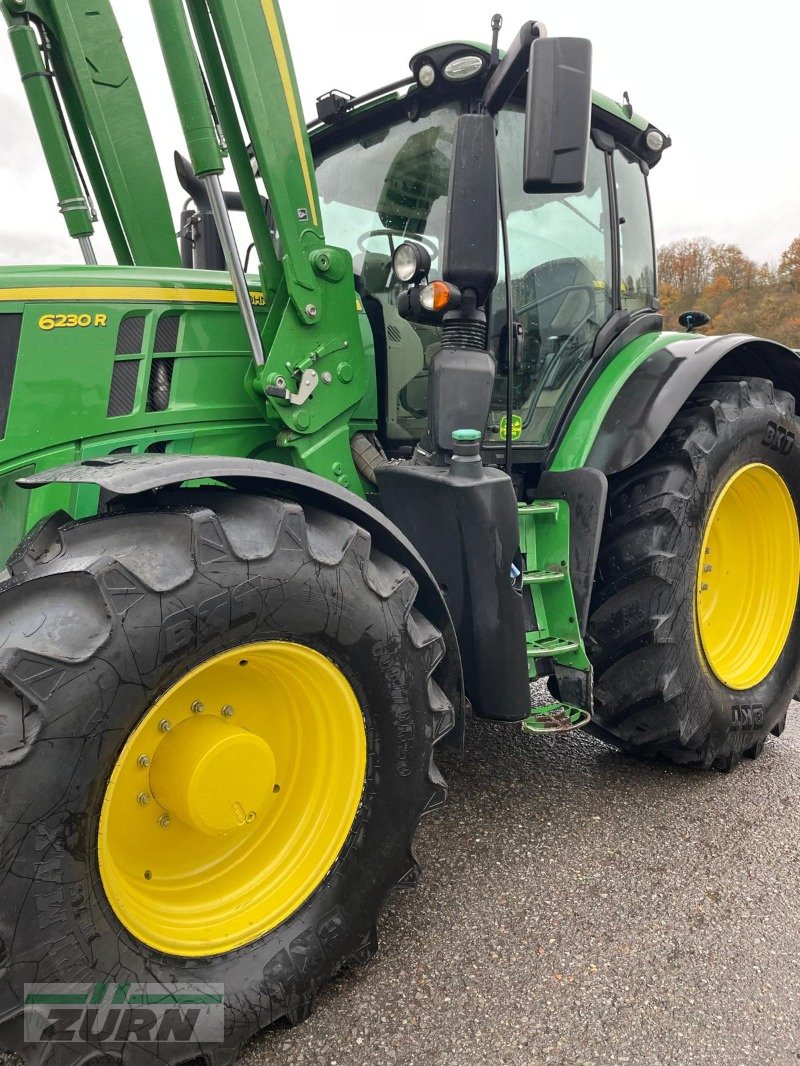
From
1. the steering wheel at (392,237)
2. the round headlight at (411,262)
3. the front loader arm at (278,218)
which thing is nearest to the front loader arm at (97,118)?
the front loader arm at (278,218)

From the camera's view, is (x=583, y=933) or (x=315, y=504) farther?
(x=583, y=933)

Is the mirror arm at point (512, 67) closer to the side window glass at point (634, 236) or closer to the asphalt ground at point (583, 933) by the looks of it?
the side window glass at point (634, 236)

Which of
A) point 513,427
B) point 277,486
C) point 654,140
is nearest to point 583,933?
point 277,486

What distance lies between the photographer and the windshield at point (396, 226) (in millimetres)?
2416

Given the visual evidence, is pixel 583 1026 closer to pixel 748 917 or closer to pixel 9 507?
pixel 748 917

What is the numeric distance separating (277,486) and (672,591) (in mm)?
1430

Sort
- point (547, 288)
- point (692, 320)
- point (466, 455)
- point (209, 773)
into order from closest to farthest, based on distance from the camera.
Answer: point (209, 773), point (466, 455), point (547, 288), point (692, 320)

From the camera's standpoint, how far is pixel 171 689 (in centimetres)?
147

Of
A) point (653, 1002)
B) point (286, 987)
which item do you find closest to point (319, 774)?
point (286, 987)

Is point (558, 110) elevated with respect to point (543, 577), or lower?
elevated

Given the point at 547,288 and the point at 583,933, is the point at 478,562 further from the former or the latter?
the point at 547,288

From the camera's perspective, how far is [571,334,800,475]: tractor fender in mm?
2492

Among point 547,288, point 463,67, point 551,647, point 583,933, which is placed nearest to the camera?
point 583,933

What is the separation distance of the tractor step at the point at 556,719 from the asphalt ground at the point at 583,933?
1.10 ft
